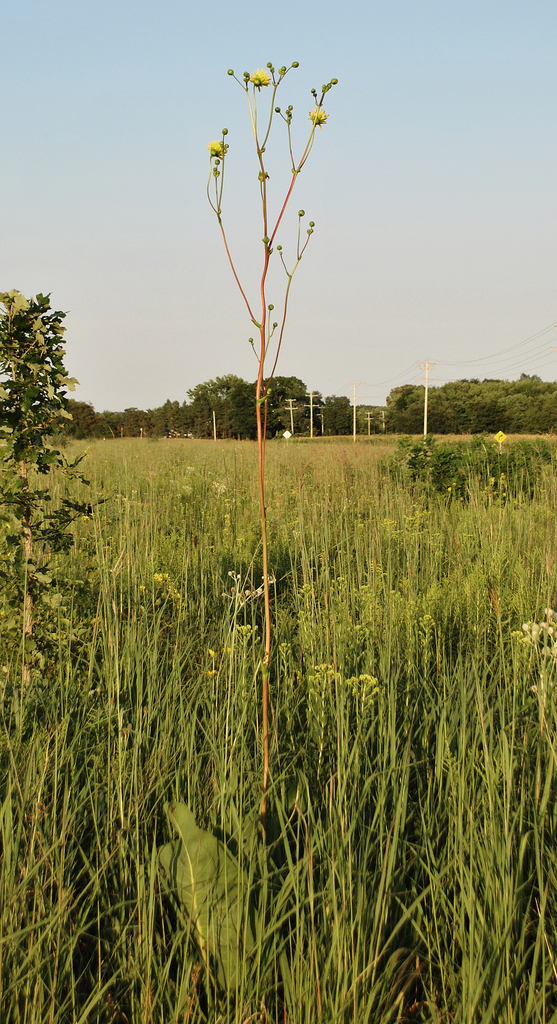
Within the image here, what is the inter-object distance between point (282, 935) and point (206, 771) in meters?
0.45

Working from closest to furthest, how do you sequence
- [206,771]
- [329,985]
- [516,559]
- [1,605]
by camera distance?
[329,985]
[206,771]
[1,605]
[516,559]

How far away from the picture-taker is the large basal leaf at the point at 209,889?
103 cm

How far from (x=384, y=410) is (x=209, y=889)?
222 feet

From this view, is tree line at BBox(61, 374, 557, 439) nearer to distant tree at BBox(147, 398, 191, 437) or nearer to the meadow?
distant tree at BBox(147, 398, 191, 437)

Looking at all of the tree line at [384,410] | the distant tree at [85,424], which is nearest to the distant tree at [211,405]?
the tree line at [384,410]

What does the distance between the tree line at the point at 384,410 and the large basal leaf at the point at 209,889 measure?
116 ft

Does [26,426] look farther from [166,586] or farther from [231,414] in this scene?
[231,414]

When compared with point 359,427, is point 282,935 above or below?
below

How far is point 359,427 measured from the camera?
62.7 m

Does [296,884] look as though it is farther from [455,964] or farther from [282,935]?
[455,964]

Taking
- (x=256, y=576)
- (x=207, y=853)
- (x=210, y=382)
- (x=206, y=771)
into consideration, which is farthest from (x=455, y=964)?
(x=210, y=382)

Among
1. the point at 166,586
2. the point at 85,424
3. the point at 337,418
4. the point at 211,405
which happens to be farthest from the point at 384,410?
the point at 166,586

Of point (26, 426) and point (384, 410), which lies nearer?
point (26, 426)

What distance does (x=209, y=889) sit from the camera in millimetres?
1077
